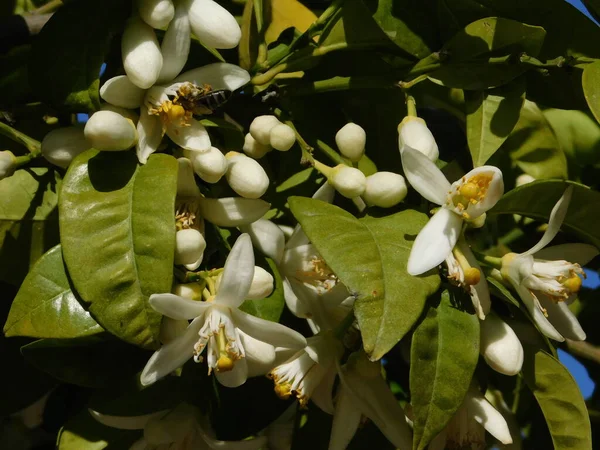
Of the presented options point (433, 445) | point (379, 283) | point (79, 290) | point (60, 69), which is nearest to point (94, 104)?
point (60, 69)

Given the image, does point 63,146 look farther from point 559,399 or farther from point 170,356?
point 559,399

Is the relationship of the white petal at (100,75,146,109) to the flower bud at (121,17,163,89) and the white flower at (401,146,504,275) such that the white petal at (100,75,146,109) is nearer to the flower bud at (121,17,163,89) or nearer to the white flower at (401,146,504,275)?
the flower bud at (121,17,163,89)

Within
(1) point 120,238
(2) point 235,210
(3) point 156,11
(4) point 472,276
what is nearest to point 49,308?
(1) point 120,238

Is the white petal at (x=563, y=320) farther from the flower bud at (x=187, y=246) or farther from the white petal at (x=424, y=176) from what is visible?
the flower bud at (x=187, y=246)

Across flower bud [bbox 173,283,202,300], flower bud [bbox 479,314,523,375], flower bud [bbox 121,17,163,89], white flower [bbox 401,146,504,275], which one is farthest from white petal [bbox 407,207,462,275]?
flower bud [bbox 121,17,163,89]

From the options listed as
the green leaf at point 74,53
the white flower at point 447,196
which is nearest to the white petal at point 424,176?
the white flower at point 447,196

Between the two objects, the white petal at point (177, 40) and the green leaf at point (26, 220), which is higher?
the white petal at point (177, 40)

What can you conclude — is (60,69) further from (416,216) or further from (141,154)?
(416,216)
